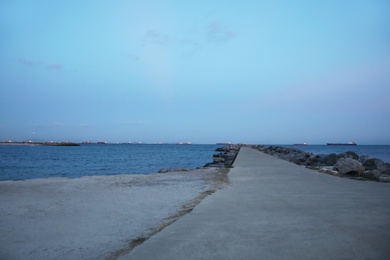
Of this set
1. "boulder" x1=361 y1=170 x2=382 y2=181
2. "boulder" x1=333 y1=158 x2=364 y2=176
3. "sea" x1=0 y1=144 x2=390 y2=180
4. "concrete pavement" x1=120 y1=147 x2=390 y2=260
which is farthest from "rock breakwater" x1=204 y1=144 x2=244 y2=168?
"concrete pavement" x1=120 y1=147 x2=390 y2=260

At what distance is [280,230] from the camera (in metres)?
4.59

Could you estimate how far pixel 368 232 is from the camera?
4340 mm

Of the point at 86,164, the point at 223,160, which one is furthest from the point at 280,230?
the point at 86,164

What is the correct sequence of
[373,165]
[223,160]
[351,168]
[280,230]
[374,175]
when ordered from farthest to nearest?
[223,160], [373,165], [351,168], [374,175], [280,230]

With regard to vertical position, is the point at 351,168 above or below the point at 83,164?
above

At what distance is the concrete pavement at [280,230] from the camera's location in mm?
3648

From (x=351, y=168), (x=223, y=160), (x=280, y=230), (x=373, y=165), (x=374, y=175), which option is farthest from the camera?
(x=223, y=160)

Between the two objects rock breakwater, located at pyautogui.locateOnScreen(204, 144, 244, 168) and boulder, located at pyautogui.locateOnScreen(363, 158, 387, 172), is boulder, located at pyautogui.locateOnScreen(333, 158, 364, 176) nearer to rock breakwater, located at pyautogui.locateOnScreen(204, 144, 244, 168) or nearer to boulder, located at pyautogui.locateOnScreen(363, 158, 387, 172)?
boulder, located at pyautogui.locateOnScreen(363, 158, 387, 172)

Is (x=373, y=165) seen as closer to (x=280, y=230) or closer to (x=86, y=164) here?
(x=280, y=230)

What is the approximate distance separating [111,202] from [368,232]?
232 inches

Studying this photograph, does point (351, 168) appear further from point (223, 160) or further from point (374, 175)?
point (223, 160)

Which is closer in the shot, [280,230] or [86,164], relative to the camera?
[280,230]

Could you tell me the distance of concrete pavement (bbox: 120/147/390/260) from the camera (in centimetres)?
365

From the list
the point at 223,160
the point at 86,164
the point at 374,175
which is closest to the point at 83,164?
the point at 86,164
